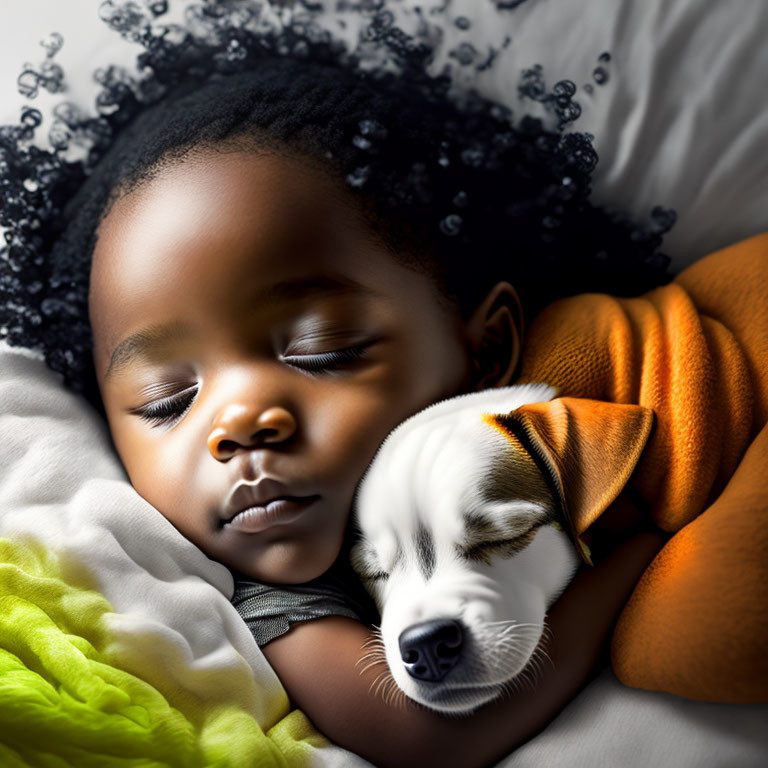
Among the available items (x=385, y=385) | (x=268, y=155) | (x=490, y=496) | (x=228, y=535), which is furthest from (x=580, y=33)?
(x=228, y=535)

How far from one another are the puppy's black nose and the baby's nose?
0.90ft

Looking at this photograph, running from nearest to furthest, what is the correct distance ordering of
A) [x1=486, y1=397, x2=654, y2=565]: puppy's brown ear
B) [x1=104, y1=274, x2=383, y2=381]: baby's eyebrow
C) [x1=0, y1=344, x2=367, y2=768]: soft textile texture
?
[x1=0, y1=344, x2=367, y2=768]: soft textile texture, [x1=486, y1=397, x2=654, y2=565]: puppy's brown ear, [x1=104, y1=274, x2=383, y2=381]: baby's eyebrow

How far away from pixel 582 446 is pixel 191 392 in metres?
0.48

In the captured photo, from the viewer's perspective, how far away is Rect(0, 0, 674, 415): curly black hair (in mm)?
1146

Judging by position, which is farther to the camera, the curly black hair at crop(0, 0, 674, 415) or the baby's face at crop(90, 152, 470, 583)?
the curly black hair at crop(0, 0, 674, 415)

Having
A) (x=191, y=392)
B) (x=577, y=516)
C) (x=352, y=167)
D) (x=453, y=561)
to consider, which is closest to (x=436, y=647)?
(x=453, y=561)

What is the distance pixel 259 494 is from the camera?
97 centimetres

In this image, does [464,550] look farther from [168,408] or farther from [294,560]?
[168,408]

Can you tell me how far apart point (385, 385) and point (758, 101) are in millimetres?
812

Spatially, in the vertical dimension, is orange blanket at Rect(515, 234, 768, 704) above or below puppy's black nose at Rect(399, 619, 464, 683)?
above

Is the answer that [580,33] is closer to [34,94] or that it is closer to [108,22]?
[108,22]

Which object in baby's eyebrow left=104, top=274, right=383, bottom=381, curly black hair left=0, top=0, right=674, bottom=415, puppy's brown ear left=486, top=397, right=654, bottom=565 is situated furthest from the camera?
curly black hair left=0, top=0, right=674, bottom=415

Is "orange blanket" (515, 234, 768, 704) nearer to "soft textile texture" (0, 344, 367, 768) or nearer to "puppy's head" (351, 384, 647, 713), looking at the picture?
"puppy's head" (351, 384, 647, 713)

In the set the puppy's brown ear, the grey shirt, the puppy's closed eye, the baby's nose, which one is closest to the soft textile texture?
the grey shirt
